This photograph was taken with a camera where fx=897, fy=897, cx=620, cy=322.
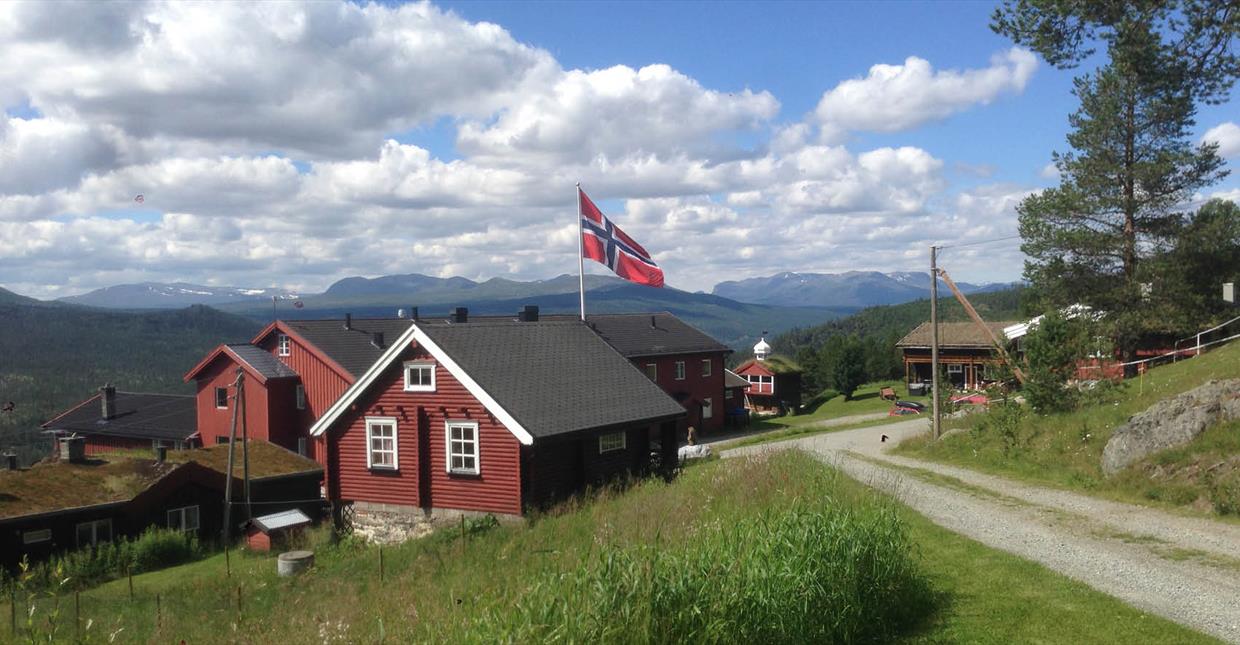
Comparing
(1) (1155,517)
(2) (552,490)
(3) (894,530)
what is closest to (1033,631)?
(3) (894,530)

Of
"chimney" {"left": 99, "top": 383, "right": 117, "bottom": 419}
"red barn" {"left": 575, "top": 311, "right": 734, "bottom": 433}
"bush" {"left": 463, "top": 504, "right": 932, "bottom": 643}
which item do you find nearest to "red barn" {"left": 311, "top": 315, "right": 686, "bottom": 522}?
"bush" {"left": 463, "top": 504, "right": 932, "bottom": 643}

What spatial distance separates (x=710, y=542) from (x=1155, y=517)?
12112 mm

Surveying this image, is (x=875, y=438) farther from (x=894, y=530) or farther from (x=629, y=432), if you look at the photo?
(x=894, y=530)

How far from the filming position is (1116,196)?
125ft

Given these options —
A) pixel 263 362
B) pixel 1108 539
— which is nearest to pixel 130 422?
pixel 263 362

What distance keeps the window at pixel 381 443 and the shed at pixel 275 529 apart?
181 inches

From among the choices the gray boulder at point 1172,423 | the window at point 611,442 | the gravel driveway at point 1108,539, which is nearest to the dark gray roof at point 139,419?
the window at point 611,442

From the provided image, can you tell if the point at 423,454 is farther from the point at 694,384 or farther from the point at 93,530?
the point at 694,384

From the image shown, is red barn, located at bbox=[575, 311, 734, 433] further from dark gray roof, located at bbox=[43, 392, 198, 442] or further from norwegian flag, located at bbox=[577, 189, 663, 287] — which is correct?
dark gray roof, located at bbox=[43, 392, 198, 442]

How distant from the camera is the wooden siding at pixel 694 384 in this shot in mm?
51281

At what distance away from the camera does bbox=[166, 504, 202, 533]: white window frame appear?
32.2 m

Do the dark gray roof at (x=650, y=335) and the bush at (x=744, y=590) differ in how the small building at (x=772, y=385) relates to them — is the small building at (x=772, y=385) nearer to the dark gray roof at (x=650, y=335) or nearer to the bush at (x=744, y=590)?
the dark gray roof at (x=650, y=335)

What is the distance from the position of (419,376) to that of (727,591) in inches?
707

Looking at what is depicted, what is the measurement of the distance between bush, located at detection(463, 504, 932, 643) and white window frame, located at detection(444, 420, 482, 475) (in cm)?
1379
